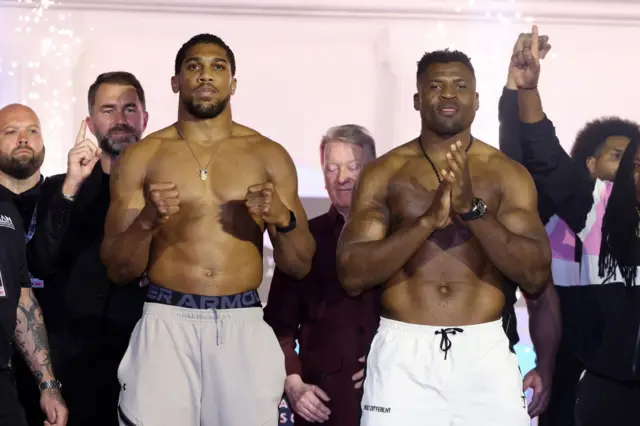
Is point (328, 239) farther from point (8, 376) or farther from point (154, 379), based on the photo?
point (8, 376)

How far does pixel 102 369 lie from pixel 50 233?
22.9 inches

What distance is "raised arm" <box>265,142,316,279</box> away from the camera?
3.22 metres

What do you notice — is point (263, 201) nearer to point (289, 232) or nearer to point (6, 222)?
point (289, 232)

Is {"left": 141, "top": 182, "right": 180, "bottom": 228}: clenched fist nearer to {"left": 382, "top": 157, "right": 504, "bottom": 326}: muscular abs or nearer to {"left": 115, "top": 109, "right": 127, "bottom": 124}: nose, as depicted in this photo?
{"left": 382, "top": 157, "right": 504, "bottom": 326}: muscular abs

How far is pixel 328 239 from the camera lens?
3.76 metres

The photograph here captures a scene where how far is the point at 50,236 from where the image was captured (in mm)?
3654

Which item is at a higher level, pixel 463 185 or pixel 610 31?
pixel 610 31

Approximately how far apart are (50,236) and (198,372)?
36.8 inches

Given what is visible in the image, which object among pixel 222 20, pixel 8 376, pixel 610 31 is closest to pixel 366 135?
pixel 222 20

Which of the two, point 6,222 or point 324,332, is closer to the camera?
point 6,222

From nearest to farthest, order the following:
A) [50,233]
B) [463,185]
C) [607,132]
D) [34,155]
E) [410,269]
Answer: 1. [463,185]
2. [410,269]
3. [50,233]
4. [34,155]
5. [607,132]

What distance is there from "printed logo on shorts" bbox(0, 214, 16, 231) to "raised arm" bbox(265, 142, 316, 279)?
977mm

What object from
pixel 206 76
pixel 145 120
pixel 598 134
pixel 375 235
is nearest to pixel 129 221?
pixel 206 76

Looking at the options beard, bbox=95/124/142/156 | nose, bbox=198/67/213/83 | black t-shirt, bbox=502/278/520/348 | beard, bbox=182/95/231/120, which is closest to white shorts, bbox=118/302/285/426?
beard, bbox=182/95/231/120
